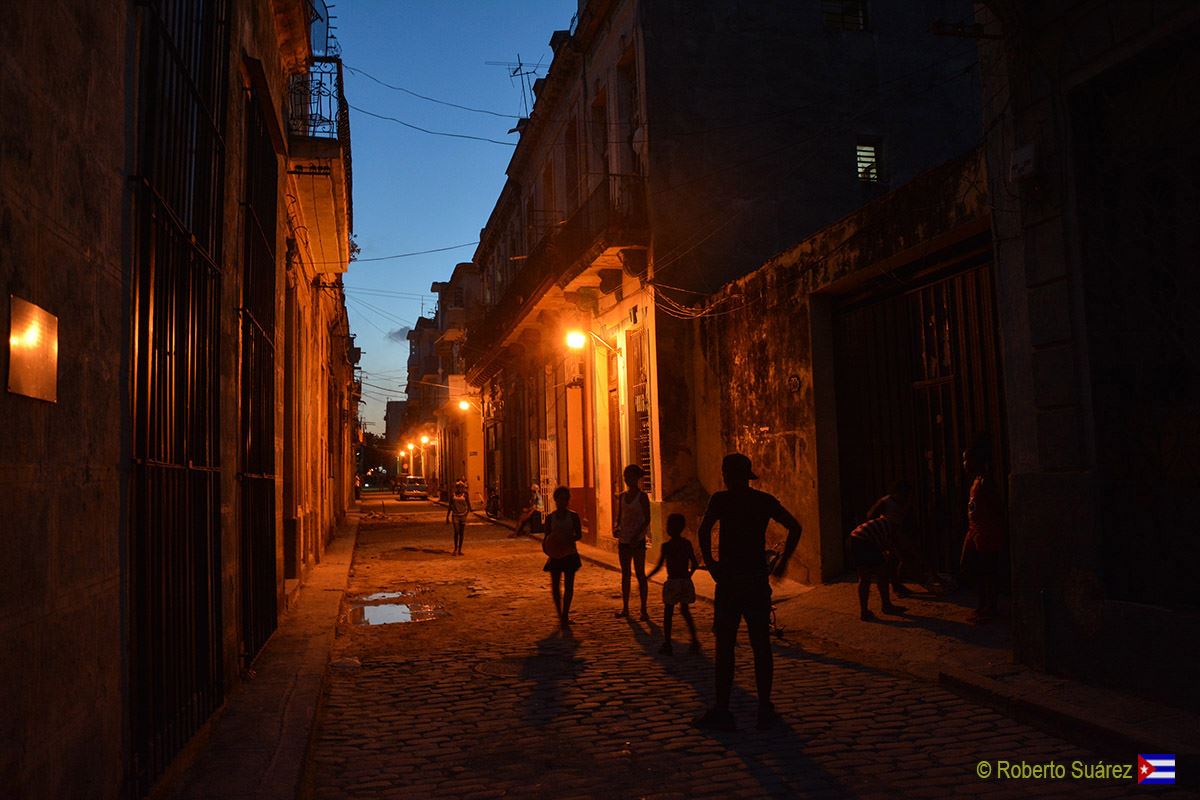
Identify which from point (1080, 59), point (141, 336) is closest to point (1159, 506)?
point (1080, 59)

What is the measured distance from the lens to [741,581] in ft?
19.2

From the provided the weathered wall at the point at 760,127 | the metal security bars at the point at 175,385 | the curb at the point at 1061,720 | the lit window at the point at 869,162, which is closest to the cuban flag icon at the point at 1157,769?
the curb at the point at 1061,720

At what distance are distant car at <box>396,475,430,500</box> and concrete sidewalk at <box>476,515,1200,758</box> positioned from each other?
45.7 metres

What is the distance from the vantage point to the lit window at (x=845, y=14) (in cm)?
1656

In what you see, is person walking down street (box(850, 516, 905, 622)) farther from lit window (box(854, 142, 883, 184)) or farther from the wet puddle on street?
lit window (box(854, 142, 883, 184))

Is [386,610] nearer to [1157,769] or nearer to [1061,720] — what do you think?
[1061,720]

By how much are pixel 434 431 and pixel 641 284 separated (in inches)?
1882

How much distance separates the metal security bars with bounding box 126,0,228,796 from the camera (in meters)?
4.14

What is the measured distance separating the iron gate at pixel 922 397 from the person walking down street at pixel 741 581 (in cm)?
383

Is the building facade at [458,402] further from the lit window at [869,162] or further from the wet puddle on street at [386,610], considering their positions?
the wet puddle on street at [386,610]

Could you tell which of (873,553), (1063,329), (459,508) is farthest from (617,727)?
(459,508)

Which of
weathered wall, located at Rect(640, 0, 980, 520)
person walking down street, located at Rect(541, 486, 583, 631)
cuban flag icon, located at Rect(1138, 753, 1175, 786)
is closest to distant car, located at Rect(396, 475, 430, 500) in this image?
weathered wall, located at Rect(640, 0, 980, 520)

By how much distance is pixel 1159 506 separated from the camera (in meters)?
6.00

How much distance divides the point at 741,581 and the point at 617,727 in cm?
119
